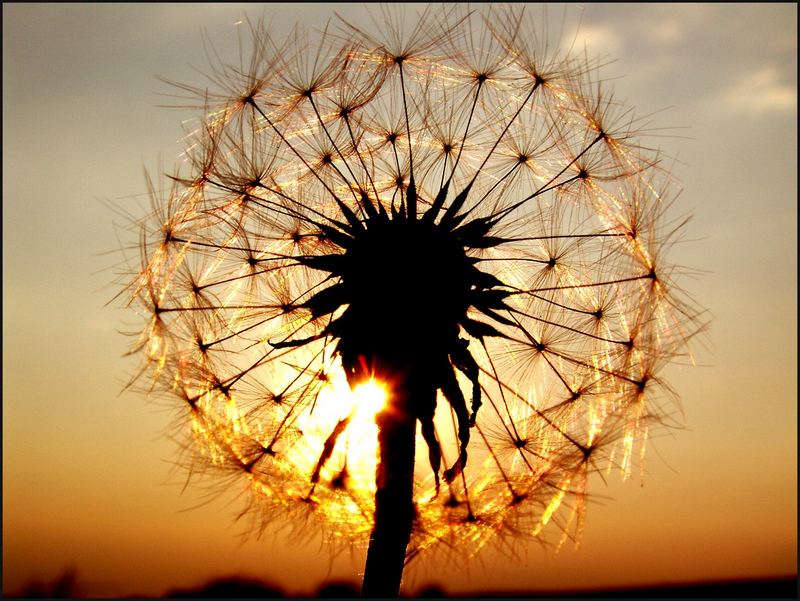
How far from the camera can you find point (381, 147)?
12.2 metres

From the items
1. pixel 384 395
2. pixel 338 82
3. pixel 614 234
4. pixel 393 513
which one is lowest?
pixel 393 513

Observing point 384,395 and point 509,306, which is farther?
point 509,306

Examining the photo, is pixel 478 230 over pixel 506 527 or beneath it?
over

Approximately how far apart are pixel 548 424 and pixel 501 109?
13.9ft

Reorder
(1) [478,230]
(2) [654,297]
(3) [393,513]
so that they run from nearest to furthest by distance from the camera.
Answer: (3) [393,513]
(1) [478,230]
(2) [654,297]

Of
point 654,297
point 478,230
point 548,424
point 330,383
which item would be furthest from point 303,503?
point 654,297

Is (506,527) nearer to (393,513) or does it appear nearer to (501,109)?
(393,513)

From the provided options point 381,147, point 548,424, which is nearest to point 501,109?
point 381,147

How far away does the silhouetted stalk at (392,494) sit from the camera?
386 inches

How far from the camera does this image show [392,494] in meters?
9.84

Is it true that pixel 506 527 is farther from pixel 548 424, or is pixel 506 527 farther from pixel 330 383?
pixel 330 383

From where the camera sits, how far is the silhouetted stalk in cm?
980

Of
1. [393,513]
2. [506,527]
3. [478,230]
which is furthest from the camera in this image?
[506,527]

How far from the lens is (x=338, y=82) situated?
40.4 ft
